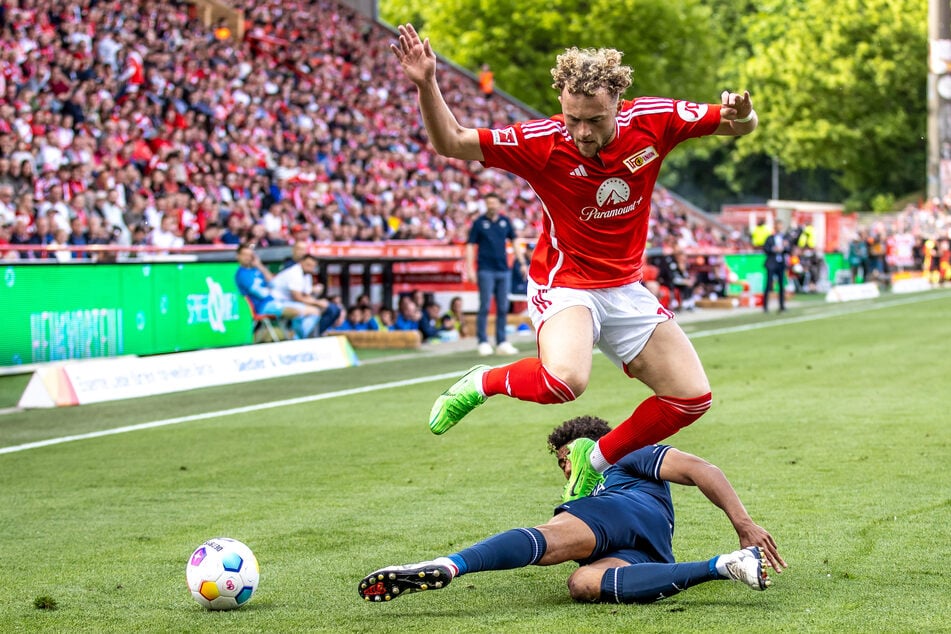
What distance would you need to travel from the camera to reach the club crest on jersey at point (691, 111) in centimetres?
666

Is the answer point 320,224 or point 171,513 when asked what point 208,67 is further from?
point 171,513

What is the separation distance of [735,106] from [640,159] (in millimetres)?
516

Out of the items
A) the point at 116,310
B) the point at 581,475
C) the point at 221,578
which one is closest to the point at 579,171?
the point at 581,475

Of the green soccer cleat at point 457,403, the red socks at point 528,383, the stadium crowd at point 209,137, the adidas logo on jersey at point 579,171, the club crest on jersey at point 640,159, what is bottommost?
the green soccer cleat at point 457,403

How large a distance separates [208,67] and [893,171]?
48779 mm

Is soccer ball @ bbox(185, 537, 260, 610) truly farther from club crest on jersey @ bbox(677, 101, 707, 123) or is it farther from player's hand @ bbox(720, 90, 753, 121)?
player's hand @ bbox(720, 90, 753, 121)

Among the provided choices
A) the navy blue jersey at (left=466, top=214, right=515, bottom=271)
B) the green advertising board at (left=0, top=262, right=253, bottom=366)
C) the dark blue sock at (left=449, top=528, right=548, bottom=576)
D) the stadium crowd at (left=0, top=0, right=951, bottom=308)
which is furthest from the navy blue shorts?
the navy blue jersey at (left=466, top=214, right=515, bottom=271)

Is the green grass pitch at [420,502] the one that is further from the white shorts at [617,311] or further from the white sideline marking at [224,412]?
the white shorts at [617,311]

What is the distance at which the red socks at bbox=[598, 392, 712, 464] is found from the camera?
21.0 ft

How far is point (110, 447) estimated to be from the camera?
11.1m

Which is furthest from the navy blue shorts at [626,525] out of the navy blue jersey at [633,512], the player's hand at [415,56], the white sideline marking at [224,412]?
the white sideline marking at [224,412]

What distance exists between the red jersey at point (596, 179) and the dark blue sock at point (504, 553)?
1502mm

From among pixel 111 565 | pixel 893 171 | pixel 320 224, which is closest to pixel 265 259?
pixel 320 224

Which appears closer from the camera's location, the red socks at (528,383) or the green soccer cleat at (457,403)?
the red socks at (528,383)
